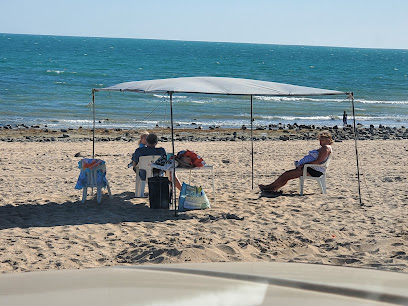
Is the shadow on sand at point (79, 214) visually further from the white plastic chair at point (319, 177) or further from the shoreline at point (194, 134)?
the shoreline at point (194, 134)

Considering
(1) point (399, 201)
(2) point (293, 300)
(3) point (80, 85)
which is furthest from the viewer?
(3) point (80, 85)

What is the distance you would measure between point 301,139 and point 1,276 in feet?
54.7

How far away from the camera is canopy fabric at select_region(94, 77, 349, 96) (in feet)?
24.5

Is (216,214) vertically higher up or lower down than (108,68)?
lower down

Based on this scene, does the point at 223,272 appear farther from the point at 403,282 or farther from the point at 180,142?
the point at 180,142

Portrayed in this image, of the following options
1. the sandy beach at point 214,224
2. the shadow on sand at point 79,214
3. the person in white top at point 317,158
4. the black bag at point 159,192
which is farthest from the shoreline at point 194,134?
the black bag at point 159,192

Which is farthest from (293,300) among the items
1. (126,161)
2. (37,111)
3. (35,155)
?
(37,111)

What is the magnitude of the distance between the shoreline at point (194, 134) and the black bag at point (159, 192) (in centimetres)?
988

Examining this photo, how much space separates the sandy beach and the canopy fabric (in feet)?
4.80

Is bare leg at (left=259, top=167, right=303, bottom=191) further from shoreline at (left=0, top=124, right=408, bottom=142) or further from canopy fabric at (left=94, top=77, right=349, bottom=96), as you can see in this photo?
shoreline at (left=0, top=124, right=408, bottom=142)

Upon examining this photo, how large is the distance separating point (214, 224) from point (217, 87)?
70.2 inches

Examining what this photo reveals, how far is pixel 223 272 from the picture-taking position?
2182mm

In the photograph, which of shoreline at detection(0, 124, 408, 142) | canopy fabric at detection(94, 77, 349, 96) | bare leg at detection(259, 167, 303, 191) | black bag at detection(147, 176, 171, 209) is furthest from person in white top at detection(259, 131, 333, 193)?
shoreline at detection(0, 124, 408, 142)

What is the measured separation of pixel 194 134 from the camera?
64.5ft
